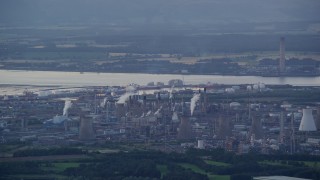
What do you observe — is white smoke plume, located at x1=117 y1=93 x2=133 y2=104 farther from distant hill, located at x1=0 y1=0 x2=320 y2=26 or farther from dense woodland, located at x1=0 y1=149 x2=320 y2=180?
distant hill, located at x1=0 y1=0 x2=320 y2=26

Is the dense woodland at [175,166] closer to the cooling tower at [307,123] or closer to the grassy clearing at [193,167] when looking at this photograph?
the grassy clearing at [193,167]

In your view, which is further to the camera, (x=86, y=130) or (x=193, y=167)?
(x=86, y=130)

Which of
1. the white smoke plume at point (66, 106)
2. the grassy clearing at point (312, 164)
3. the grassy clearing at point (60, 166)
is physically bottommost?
the grassy clearing at point (60, 166)

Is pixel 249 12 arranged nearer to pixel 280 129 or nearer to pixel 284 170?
pixel 280 129

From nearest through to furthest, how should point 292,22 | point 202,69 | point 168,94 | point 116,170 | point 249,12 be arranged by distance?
point 116,170, point 168,94, point 202,69, point 292,22, point 249,12

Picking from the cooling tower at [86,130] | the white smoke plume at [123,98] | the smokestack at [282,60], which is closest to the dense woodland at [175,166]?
the cooling tower at [86,130]

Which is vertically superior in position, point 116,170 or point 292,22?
point 292,22

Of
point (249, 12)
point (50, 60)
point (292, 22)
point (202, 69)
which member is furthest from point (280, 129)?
point (249, 12)

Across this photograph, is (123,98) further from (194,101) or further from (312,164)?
(312,164)

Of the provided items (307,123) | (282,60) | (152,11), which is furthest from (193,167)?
(152,11)

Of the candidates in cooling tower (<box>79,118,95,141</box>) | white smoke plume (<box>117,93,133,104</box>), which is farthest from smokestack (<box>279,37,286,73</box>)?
cooling tower (<box>79,118,95,141</box>)

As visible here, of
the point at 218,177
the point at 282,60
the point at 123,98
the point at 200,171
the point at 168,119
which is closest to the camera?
the point at 218,177
